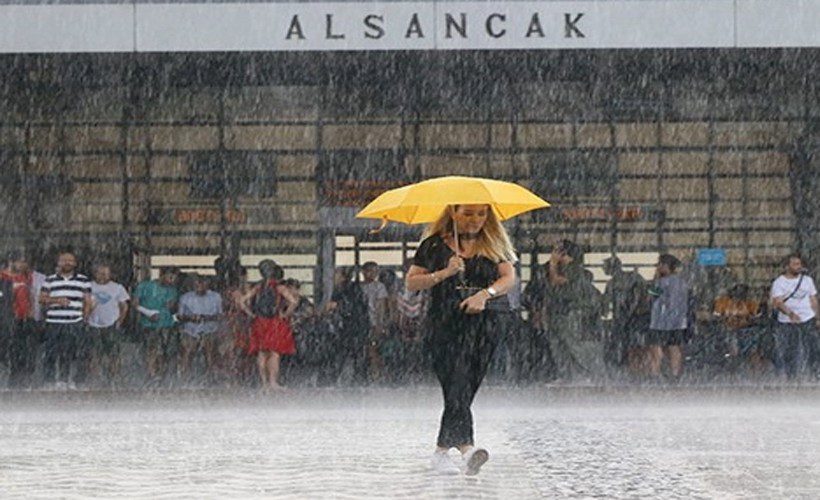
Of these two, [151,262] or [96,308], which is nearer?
[96,308]

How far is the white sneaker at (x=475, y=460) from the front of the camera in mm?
10008

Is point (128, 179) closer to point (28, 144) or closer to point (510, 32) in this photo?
point (28, 144)

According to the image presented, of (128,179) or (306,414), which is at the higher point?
(128,179)

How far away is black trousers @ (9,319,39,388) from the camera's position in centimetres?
2055

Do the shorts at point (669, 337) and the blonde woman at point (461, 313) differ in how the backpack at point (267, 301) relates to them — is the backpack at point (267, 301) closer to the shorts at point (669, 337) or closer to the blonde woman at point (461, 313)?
the shorts at point (669, 337)

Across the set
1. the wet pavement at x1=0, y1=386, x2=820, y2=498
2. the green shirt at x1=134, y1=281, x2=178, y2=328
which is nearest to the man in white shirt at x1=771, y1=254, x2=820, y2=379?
the wet pavement at x1=0, y1=386, x2=820, y2=498

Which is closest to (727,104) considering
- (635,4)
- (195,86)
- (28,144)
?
(635,4)

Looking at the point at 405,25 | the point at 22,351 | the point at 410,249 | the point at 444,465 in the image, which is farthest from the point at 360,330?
the point at 444,465

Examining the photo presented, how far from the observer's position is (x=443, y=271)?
33.9 ft

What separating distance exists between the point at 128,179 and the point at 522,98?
6.33 m

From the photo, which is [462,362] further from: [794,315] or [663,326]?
[663,326]

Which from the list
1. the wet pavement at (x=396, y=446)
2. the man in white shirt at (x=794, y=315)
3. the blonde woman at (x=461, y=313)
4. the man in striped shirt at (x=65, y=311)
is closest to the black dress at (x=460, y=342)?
the blonde woman at (x=461, y=313)

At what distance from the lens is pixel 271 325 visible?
20188 mm

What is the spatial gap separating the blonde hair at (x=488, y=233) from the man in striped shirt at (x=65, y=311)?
33.4 ft
